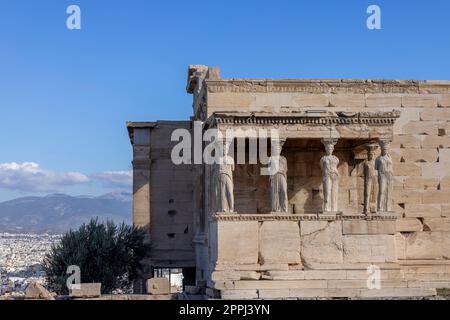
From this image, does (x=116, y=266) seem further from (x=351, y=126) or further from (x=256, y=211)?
(x=351, y=126)

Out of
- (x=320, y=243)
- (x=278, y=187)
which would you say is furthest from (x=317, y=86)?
(x=320, y=243)

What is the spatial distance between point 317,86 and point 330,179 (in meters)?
2.80

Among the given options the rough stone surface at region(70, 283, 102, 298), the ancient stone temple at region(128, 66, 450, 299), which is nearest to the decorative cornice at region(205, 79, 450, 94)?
the ancient stone temple at region(128, 66, 450, 299)

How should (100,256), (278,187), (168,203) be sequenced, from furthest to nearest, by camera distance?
(168,203), (100,256), (278,187)

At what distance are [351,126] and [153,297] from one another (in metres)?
5.82

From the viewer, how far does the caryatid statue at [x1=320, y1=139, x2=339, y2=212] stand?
17547 millimetres

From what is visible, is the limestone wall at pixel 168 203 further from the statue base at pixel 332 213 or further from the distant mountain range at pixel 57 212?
the distant mountain range at pixel 57 212

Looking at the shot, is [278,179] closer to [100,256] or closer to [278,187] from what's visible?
[278,187]

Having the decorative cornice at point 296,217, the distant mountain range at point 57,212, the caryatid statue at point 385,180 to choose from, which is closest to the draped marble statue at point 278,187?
the decorative cornice at point 296,217

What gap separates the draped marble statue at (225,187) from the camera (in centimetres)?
1719

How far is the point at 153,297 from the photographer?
18.1m

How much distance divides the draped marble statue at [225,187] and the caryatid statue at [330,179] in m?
2.04

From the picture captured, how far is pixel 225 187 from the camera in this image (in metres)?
17.2
